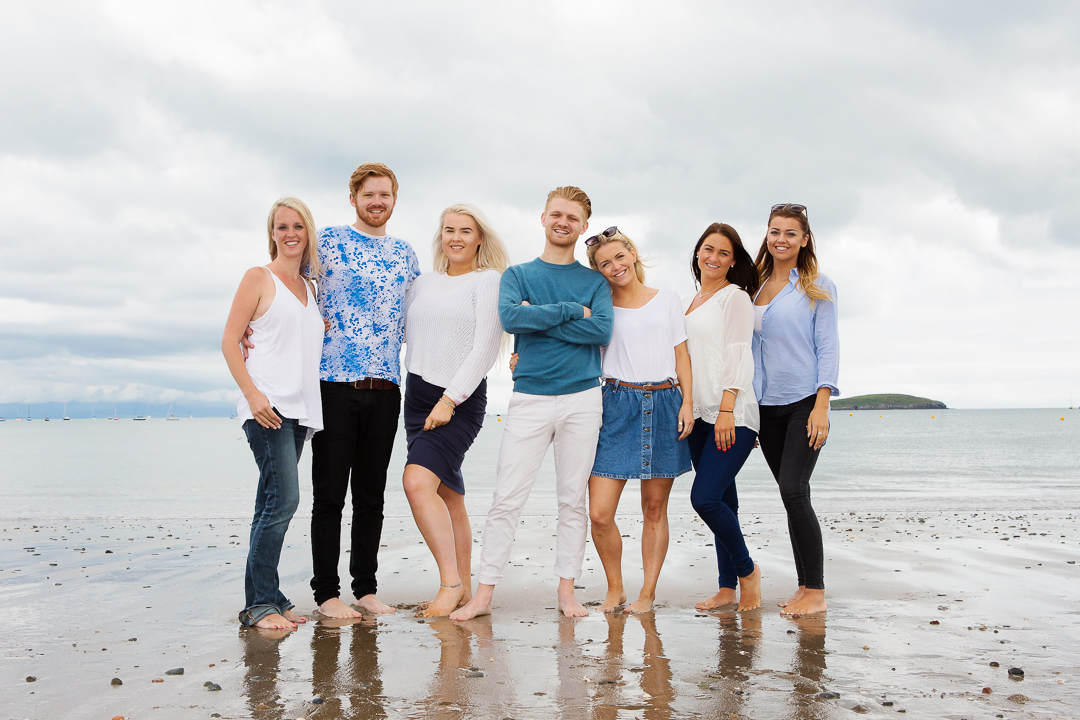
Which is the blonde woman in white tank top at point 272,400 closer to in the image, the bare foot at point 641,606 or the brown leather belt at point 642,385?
the brown leather belt at point 642,385

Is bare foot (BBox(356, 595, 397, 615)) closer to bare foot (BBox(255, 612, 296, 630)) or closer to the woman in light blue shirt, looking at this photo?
bare foot (BBox(255, 612, 296, 630))

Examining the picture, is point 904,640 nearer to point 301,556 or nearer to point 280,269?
point 280,269

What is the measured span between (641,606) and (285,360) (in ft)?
8.65

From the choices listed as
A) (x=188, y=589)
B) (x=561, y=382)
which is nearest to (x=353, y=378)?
(x=561, y=382)

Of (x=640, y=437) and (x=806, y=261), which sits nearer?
(x=640, y=437)

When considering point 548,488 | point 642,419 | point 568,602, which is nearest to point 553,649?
point 568,602

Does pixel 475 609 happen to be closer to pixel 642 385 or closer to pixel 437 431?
pixel 437 431

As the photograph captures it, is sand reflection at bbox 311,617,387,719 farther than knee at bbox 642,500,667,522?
No

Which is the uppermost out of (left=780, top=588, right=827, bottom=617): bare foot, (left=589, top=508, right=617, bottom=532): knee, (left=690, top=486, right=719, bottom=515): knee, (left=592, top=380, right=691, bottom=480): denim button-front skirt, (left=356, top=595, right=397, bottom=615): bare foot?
(left=592, top=380, right=691, bottom=480): denim button-front skirt

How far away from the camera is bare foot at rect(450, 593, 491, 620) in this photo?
421cm

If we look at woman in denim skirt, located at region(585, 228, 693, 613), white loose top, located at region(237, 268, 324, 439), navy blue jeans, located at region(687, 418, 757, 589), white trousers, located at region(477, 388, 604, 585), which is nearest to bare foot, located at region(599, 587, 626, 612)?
woman in denim skirt, located at region(585, 228, 693, 613)

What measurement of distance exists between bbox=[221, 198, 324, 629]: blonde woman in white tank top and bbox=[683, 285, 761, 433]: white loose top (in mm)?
2399

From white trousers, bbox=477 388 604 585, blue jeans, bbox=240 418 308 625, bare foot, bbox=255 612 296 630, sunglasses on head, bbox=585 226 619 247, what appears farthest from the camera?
sunglasses on head, bbox=585 226 619 247

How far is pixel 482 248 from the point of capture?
15.7 ft
